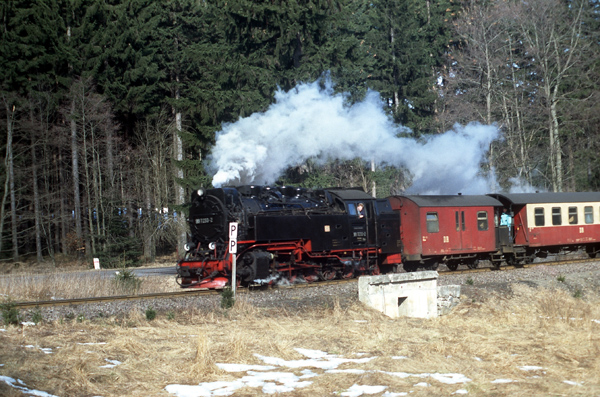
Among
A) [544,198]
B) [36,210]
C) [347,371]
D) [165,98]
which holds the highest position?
[165,98]

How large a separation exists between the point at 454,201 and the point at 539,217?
402cm

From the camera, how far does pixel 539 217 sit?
24.3 meters

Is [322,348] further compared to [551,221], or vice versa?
[551,221]

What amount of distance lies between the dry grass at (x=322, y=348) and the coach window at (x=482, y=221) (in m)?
8.97

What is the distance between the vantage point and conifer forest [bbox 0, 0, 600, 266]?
3312 cm

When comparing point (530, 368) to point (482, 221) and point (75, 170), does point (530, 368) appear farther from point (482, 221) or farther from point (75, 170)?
point (75, 170)

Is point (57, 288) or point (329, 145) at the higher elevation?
point (329, 145)

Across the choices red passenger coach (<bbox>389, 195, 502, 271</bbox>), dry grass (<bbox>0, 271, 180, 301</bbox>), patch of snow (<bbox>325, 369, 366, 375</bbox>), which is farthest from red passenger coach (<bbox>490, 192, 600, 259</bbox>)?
patch of snow (<bbox>325, 369, 366, 375</bbox>)

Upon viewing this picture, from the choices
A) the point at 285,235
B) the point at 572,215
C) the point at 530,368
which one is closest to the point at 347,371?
the point at 530,368

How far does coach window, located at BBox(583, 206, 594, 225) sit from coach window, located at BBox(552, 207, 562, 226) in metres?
1.66

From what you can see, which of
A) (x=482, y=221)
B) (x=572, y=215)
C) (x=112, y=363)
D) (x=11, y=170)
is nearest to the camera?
(x=112, y=363)

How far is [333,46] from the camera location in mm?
35656

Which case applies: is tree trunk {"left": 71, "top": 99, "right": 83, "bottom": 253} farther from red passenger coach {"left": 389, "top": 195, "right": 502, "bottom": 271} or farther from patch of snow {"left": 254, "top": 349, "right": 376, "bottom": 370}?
patch of snow {"left": 254, "top": 349, "right": 376, "bottom": 370}

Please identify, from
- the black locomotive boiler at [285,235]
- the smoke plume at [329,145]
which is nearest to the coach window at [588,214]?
the smoke plume at [329,145]
